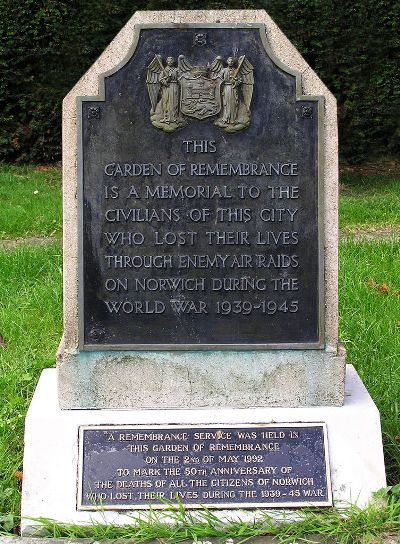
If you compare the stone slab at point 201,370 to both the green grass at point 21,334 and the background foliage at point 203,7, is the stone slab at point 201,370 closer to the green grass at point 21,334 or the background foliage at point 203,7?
the green grass at point 21,334

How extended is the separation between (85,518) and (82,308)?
0.83 m

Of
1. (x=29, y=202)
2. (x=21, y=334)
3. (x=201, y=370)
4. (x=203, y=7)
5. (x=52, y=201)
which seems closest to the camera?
(x=201, y=370)

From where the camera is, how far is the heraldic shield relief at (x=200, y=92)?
3232 millimetres

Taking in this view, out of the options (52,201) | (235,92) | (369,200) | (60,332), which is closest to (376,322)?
(60,332)

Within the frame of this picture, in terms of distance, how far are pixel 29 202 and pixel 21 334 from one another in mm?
4623

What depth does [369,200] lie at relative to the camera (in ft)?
31.9

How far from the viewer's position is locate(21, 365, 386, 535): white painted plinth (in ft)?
10.2

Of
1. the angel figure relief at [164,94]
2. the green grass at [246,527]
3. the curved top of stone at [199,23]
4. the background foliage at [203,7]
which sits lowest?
the green grass at [246,527]

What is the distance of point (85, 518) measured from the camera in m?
3.10

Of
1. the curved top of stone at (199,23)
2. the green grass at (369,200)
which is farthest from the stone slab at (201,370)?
the green grass at (369,200)

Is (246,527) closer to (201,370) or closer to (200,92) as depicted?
(201,370)

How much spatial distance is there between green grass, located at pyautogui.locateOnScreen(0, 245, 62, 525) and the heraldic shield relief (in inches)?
62.5

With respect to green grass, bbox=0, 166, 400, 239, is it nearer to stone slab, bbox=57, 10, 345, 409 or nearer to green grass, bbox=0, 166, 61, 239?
green grass, bbox=0, 166, 61, 239

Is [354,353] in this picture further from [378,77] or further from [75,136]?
[378,77]
